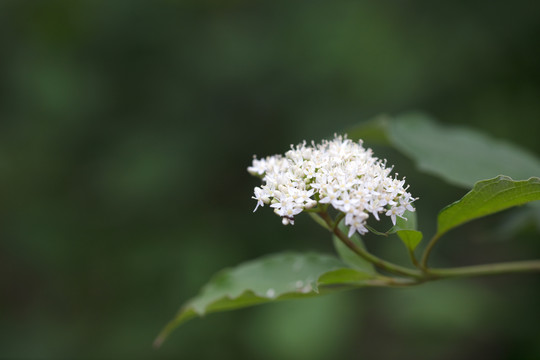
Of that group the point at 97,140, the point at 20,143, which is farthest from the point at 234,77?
the point at 20,143

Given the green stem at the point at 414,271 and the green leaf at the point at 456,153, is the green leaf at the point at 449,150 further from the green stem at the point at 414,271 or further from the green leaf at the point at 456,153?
the green stem at the point at 414,271

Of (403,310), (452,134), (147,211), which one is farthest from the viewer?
(147,211)

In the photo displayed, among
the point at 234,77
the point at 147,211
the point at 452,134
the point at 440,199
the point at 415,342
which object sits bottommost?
the point at 415,342

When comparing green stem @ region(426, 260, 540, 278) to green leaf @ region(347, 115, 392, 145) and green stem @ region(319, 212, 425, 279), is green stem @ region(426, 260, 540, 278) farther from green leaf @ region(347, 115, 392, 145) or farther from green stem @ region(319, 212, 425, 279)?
green leaf @ region(347, 115, 392, 145)

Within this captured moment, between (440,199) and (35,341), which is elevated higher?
(440,199)

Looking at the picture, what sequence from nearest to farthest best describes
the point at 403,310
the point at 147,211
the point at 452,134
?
1. the point at 452,134
2. the point at 403,310
3. the point at 147,211

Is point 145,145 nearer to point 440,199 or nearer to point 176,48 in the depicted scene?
point 176,48
